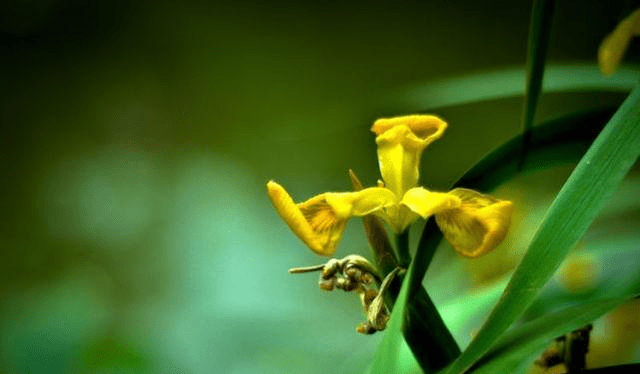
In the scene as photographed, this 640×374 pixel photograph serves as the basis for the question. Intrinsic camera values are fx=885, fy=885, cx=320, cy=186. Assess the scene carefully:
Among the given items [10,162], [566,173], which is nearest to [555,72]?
[566,173]

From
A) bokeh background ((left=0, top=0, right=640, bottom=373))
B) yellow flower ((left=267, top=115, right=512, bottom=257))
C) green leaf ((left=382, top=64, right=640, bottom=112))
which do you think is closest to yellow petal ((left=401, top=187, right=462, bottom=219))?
yellow flower ((left=267, top=115, right=512, bottom=257))

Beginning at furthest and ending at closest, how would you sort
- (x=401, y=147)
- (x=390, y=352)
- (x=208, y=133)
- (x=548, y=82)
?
(x=208, y=133) < (x=548, y=82) < (x=401, y=147) < (x=390, y=352)

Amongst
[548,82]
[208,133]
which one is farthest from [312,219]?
[208,133]

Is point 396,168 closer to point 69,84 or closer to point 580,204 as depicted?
point 580,204

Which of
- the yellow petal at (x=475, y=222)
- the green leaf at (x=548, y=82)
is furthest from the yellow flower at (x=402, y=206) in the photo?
the green leaf at (x=548, y=82)

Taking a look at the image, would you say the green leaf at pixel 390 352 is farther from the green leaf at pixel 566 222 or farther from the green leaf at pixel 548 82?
the green leaf at pixel 548 82

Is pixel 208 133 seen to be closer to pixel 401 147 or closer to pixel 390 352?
pixel 401 147
